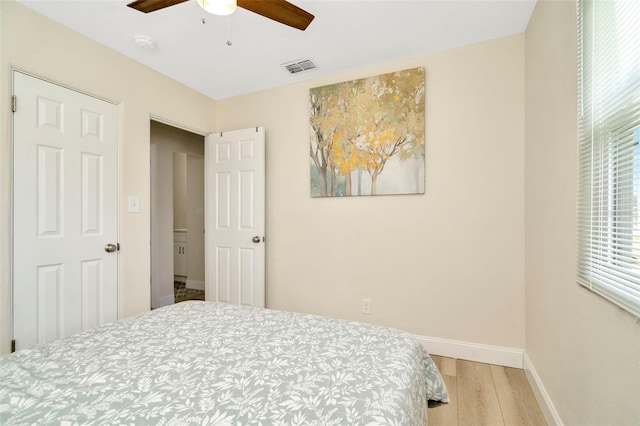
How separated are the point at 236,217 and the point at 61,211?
1.37 metres

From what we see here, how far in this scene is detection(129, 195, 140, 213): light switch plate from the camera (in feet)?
7.90

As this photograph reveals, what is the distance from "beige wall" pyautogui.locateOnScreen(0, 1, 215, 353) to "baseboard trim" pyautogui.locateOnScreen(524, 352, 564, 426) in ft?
9.64

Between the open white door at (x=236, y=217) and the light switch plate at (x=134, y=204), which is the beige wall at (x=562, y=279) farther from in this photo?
the light switch plate at (x=134, y=204)

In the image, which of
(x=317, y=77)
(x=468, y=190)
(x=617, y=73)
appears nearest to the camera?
(x=617, y=73)

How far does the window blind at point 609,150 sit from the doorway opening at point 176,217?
3522 millimetres

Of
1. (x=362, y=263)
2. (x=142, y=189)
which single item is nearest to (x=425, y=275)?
(x=362, y=263)

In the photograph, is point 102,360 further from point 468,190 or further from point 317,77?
point 317,77

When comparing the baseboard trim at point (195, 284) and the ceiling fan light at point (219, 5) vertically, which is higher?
the ceiling fan light at point (219, 5)

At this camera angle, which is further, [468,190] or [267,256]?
[267,256]

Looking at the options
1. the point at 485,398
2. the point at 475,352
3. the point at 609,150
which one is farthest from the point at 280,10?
the point at 475,352

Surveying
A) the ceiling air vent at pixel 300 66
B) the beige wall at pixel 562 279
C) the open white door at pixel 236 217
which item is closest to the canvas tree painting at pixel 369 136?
the ceiling air vent at pixel 300 66

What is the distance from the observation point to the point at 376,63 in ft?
8.29

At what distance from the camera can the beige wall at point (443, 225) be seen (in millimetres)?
2146

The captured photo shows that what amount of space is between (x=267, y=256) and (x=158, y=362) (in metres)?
1.94
